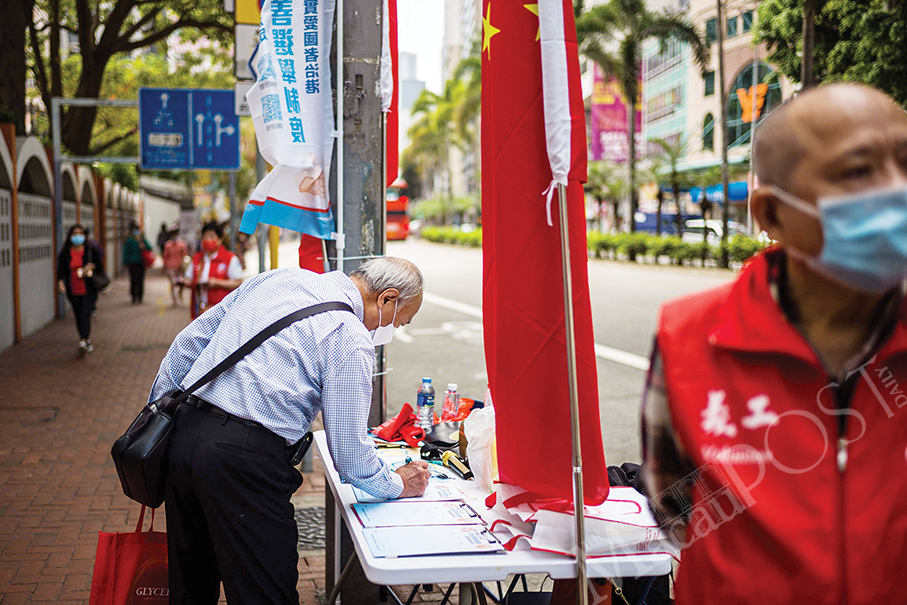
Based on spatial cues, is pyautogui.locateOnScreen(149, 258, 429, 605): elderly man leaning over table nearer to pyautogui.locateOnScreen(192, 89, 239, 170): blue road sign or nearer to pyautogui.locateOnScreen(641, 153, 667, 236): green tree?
pyautogui.locateOnScreen(192, 89, 239, 170): blue road sign

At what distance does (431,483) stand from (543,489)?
0.70 m

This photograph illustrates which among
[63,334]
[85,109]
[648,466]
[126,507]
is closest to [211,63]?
[85,109]

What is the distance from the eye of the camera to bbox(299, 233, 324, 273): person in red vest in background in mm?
3795

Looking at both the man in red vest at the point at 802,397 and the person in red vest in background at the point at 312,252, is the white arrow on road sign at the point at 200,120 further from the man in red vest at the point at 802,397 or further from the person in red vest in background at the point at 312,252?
the man in red vest at the point at 802,397

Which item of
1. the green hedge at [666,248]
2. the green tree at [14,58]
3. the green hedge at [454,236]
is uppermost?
the green tree at [14,58]

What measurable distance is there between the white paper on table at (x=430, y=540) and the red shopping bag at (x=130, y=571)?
2.97 ft

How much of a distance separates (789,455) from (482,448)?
60.0 inches

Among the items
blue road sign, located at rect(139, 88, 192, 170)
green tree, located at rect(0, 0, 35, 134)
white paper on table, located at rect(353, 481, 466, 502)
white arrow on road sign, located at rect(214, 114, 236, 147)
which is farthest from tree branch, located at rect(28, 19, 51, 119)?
white paper on table, located at rect(353, 481, 466, 502)

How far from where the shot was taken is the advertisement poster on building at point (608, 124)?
2308 inches

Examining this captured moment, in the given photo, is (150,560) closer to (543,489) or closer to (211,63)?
(543,489)

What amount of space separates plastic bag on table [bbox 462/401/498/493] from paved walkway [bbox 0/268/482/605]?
4.45ft

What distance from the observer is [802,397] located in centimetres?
131

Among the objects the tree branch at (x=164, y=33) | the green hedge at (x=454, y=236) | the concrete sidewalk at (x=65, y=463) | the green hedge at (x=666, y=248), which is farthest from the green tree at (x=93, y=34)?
the green hedge at (x=454, y=236)

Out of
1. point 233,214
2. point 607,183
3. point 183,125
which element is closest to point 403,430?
point 233,214
